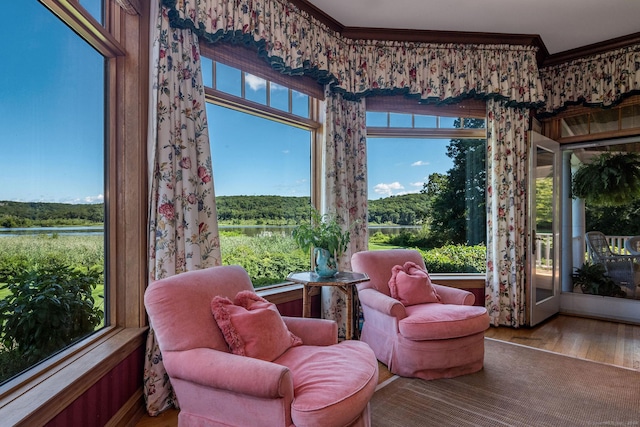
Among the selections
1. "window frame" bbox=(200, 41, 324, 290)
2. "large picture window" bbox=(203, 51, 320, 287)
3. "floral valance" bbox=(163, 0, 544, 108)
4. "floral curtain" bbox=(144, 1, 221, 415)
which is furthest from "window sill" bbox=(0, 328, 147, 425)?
"floral valance" bbox=(163, 0, 544, 108)

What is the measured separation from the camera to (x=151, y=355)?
2111 millimetres

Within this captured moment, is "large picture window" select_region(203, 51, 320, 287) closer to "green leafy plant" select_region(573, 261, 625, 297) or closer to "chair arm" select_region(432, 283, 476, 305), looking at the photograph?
"chair arm" select_region(432, 283, 476, 305)

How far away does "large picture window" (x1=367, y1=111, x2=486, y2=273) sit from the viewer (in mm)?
4035

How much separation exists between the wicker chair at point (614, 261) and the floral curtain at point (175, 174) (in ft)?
14.7

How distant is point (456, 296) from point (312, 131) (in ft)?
6.62

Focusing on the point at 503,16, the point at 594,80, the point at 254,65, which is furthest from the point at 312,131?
the point at 594,80

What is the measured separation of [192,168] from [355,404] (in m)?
1.64

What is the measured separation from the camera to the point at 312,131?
3.63 metres

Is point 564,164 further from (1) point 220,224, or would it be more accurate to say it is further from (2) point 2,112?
(2) point 2,112

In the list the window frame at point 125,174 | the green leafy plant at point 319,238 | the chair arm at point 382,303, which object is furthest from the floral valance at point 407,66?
the chair arm at point 382,303

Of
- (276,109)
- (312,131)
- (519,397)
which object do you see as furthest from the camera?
(312,131)

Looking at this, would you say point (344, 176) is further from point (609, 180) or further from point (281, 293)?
point (609, 180)

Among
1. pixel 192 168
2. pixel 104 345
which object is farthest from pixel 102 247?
pixel 192 168

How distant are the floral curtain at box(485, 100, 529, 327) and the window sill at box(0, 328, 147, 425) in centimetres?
344
